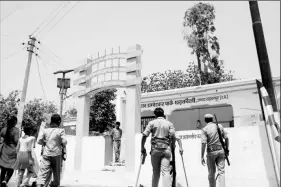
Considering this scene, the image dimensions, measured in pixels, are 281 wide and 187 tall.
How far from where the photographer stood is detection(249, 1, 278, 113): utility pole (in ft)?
15.3

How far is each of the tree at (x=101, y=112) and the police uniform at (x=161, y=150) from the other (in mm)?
21665

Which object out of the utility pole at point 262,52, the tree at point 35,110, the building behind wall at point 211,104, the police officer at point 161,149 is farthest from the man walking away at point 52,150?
the tree at point 35,110

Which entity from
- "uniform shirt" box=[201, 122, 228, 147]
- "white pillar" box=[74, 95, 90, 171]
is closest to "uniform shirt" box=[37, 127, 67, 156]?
"uniform shirt" box=[201, 122, 228, 147]

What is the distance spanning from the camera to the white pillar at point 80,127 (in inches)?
429

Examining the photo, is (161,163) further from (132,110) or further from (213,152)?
(132,110)

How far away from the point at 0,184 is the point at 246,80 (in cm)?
843

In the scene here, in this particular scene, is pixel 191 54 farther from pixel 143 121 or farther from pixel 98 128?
pixel 98 128

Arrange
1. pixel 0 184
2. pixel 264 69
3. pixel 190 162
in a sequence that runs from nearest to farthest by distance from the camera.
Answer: pixel 264 69 < pixel 0 184 < pixel 190 162

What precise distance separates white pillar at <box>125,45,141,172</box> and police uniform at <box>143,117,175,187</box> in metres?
3.71

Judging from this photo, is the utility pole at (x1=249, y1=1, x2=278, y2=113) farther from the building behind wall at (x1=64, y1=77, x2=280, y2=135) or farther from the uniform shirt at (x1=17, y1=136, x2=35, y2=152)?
the uniform shirt at (x1=17, y1=136, x2=35, y2=152)

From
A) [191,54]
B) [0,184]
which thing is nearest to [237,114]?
[0,184]

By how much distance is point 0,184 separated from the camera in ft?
19.8

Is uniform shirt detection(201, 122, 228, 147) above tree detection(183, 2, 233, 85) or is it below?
below

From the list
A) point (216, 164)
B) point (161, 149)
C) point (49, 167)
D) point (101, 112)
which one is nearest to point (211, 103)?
point (216, 164)
